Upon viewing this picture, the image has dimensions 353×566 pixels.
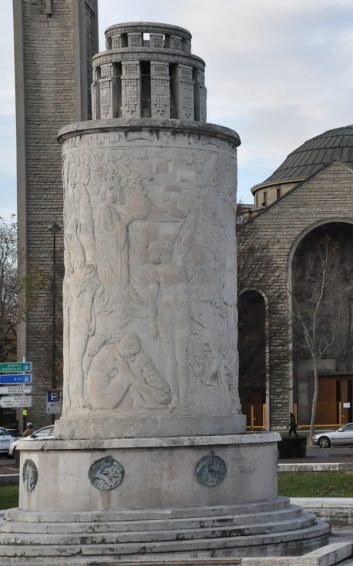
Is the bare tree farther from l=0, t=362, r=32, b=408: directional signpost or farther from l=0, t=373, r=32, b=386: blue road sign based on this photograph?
l=0, t=373, r=32, b=386: blue road sign

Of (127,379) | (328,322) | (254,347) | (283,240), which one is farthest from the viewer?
(328,322)

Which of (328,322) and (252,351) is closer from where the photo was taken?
(252,351)

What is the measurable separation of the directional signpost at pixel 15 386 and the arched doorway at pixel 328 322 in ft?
88.0

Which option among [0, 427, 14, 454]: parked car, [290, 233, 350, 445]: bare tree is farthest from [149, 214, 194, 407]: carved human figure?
[290, 233, 350, 445]: bare tree

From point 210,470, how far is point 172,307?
2.16 meters

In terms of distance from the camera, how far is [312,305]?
62031 mm

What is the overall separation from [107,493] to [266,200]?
66.5 meters

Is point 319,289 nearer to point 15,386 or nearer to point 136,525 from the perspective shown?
point 15,386

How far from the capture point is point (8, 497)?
2805 centimetres

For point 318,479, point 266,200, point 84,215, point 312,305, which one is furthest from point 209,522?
point 266,200

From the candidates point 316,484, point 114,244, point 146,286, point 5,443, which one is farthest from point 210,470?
point 5,443

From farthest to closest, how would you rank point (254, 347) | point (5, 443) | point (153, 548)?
point (254, 347) → point (5, 443) → point (153, 548)

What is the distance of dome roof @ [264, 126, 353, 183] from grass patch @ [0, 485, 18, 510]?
5123 cm

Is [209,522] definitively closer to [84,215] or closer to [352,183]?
[84,215]
